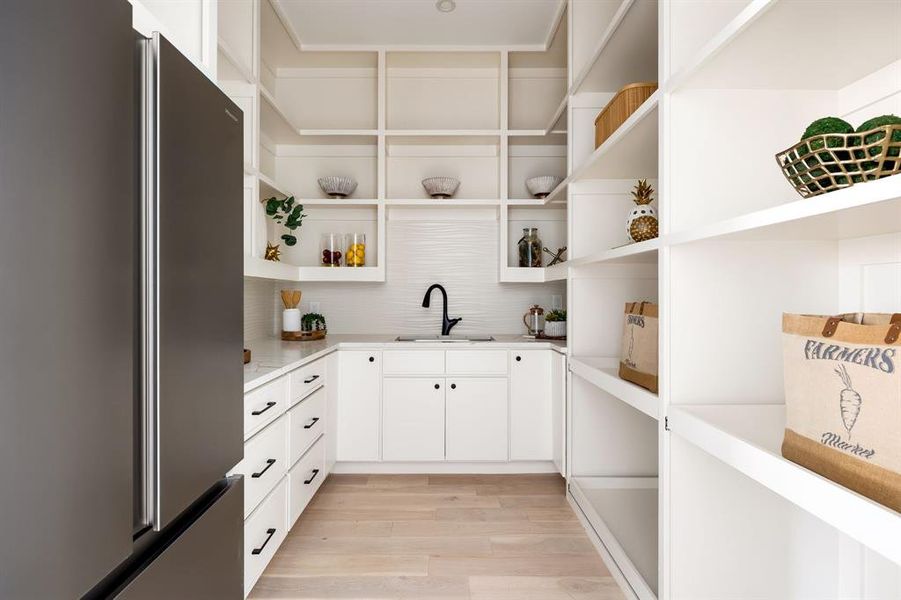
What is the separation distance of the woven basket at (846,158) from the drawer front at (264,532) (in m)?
1.79

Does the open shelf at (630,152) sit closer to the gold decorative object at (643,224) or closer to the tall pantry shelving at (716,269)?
the tall pantry shelving at (716,269)

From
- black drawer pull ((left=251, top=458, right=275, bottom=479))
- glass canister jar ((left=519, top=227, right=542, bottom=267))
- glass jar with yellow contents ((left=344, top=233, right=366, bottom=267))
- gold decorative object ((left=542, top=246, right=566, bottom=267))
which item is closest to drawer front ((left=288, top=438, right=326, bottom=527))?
black drawer pull ((left=251, top=458, right=275, bottom=479))

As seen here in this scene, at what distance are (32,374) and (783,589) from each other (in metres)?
1.74

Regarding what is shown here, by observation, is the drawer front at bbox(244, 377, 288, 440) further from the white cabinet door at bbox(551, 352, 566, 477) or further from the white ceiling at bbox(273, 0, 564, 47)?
the white ceiling at bbox(273, 0, 564, 47)

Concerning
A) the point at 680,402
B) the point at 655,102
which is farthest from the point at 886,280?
the point at 655,102

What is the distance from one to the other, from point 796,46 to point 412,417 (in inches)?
97.0

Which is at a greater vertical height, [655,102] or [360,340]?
[655,102]

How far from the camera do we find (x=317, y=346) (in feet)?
9.37

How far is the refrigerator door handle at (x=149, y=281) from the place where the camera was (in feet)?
2.63

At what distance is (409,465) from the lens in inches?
122

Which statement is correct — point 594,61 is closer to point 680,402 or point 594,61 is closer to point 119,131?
point 680,402

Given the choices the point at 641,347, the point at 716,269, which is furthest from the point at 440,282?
the point at 716,269

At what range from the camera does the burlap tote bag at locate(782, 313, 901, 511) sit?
31.7 inches


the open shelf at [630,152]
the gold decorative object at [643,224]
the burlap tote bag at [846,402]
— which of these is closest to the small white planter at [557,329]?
the open shelf at [630,152]
